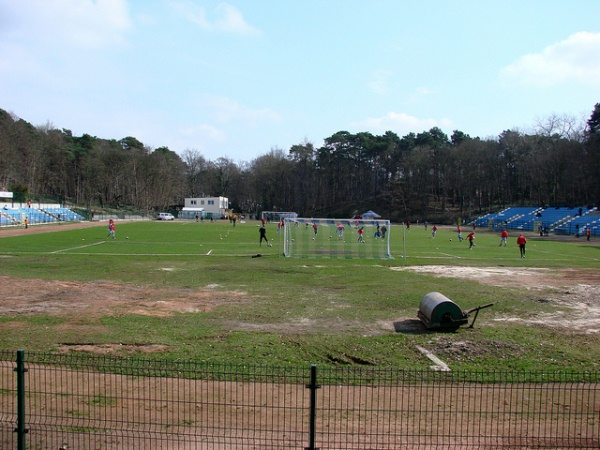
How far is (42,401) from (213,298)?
359 inches

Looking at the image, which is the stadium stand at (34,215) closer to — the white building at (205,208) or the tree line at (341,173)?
the tree line at (341,173)

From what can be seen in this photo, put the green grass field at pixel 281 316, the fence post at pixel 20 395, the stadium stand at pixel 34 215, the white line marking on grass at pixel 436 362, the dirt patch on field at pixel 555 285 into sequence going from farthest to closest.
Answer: the stadium stand at pixel 34 215 < the dirt patch on field at pixel 555 285 < the green grass field at pixel 281 316 < the white line marking on grass at pixel 436 362 < the fence post at pixel 20 395

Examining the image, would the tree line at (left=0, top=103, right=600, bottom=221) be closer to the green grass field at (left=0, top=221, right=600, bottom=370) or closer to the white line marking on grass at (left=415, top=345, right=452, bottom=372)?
the green grass field at (left=0, top=221, right=600, bottom=370)

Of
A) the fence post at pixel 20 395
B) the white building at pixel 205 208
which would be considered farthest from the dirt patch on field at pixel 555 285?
the white building at pixel 205 208

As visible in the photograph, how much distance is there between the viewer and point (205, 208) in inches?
4931

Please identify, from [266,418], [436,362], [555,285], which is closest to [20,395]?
[266,418]

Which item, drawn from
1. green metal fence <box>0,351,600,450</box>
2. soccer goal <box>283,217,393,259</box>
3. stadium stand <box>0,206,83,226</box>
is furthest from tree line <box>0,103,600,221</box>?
green metal fence <box>0,351,600,450</box>

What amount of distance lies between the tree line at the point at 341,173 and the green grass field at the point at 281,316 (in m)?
68.5

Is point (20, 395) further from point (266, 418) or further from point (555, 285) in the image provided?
point (555, 285)

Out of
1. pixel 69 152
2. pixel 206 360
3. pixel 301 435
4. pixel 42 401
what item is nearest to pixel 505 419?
pixel 301 435

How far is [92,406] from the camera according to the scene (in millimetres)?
7203

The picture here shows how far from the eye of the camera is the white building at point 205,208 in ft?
397

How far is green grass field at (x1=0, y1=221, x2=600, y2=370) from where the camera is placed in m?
10.4

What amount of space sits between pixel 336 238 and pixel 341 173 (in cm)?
9567
